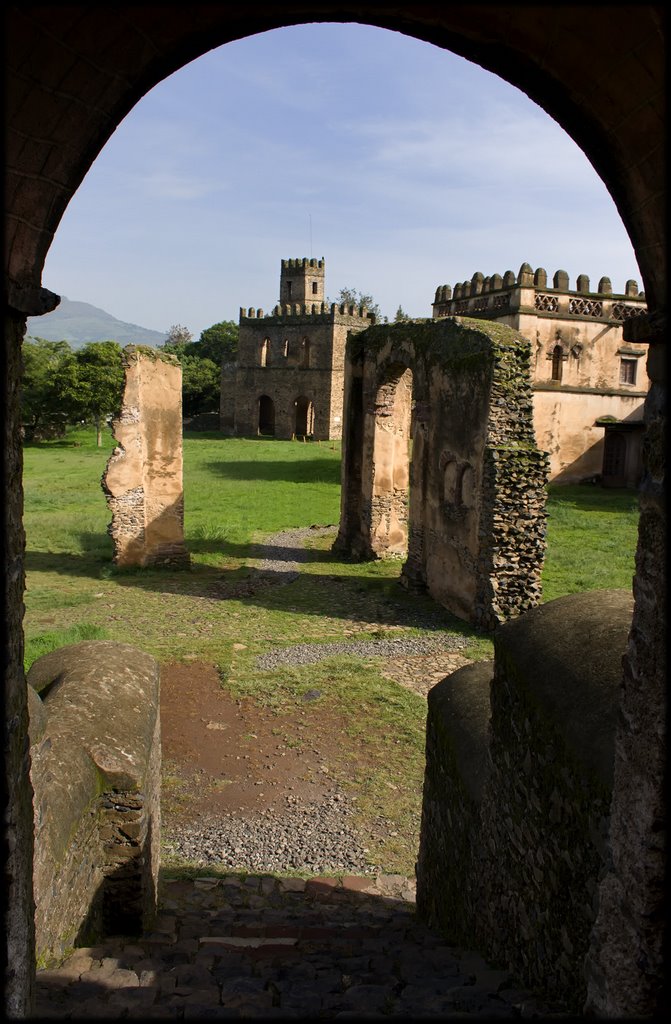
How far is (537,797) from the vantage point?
3977 millimetres

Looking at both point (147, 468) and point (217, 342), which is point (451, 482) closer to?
point (147, 468)

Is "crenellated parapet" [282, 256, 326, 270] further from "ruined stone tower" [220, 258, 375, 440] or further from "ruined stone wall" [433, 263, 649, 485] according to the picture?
"ruined stone wall" [433, 263, 649, 485]

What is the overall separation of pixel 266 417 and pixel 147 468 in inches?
1433

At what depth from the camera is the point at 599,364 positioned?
29906 mm

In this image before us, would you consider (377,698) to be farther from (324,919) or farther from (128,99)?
(128,99)

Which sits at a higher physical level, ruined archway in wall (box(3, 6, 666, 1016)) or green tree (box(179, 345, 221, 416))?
green tree (box(179, 345, 221, 416))

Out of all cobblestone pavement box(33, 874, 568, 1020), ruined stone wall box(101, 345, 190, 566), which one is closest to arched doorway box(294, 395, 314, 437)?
ruined stone wall box(101, 345, 190, 566)

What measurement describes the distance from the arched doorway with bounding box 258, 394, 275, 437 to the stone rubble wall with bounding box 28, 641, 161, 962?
4563 cm

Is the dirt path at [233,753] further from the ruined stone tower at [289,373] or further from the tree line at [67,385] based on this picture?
the ruined stone tower at [289,373]

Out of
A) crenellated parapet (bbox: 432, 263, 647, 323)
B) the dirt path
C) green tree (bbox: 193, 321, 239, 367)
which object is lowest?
the dirt path

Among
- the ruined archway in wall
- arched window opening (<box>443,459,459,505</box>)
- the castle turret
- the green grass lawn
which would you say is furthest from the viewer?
the castle turret

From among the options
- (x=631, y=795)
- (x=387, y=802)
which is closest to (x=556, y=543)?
(x=387, y=802)

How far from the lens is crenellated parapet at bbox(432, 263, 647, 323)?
92.6 ft

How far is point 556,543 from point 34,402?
31175 mm
